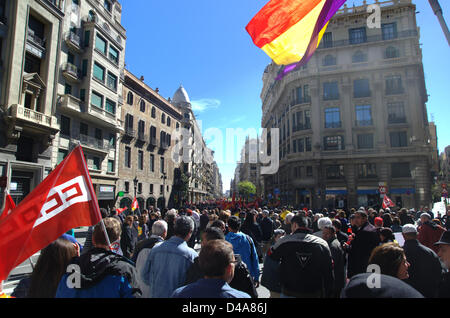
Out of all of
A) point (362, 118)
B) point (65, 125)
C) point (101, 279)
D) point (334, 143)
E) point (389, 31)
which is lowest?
point (101, 279)

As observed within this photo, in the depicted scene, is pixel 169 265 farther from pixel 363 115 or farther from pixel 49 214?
pixel 363 115

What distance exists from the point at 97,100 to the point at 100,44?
5285mm

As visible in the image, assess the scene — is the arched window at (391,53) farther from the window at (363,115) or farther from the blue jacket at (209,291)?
the blue jacket at (209,291)

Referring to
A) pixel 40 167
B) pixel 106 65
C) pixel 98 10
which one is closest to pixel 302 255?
pixel 40 167

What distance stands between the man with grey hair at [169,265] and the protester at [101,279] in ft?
2.65

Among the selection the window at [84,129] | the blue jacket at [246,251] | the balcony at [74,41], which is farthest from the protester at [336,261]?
the balcony at [74,41]

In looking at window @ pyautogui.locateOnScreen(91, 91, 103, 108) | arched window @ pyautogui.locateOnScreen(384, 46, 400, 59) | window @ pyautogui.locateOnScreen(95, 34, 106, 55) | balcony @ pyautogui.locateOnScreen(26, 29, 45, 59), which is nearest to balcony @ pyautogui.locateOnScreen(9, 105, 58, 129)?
balcony @ pyautogui.locateOnScreen(26, 29, 45, 59)

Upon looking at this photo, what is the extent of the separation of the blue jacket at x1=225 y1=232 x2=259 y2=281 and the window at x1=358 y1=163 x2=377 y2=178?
107 ft

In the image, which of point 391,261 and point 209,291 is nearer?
point 209,291

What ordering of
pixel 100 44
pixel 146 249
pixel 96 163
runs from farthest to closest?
pixel 100 44, pixel 96 163, pixel 146 249

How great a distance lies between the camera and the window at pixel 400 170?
104 ft

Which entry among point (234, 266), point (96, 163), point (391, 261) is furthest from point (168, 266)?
point (96, 163)

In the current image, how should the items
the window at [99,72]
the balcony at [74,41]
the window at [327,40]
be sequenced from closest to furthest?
the balcony at [74,41] → the window at [99,72] → the window at [327,40]

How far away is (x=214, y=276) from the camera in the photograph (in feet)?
7.21
